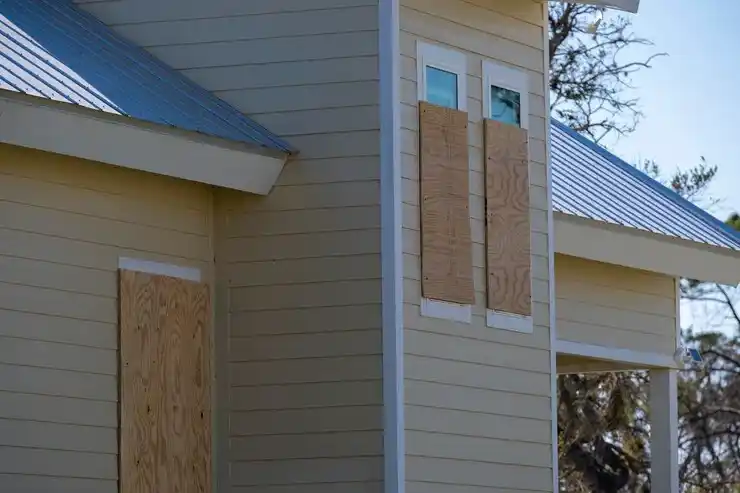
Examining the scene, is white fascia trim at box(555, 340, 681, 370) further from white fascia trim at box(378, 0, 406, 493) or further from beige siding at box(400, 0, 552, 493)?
white fascia trim at box(378, 0, 406, 493)

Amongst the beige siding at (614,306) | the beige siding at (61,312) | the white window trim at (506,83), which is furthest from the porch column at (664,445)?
the beige siding at (61,312)

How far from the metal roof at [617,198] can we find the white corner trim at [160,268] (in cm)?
368

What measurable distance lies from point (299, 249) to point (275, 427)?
1348 mm

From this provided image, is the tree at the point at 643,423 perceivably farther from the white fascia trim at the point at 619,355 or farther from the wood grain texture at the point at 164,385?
the wood grain texture at the point at 164,385

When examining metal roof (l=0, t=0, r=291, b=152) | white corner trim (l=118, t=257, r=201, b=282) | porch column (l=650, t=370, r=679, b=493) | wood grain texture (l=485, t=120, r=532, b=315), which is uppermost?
metal roof (l=0, t=0, r=291, b=152)

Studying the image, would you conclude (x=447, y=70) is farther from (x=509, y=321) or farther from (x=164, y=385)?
(x=164, y=385)

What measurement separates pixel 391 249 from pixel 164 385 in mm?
1945

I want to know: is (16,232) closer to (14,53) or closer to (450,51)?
(14,53)

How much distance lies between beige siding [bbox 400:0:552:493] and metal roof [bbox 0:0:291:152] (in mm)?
1465

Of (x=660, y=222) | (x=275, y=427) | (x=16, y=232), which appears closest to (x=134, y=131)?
(x=16, y=232)

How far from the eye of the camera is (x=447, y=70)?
42.9 ft

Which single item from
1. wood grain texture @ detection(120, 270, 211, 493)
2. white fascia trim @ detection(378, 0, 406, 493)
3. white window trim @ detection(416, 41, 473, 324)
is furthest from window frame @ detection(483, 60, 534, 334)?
wood grain texture @ detection(120, 270, 211, 493)

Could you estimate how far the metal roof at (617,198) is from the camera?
15470 millimetres

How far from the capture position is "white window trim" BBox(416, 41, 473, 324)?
12.6 meters
